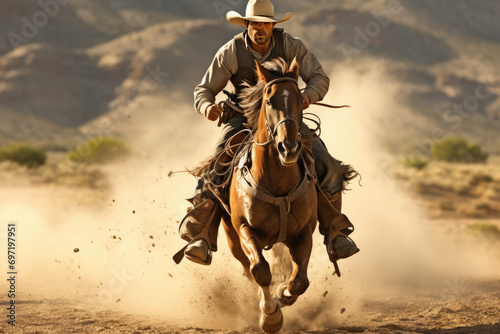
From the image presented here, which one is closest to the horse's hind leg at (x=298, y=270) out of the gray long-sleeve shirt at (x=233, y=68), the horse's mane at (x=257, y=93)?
the horse's mane at (x=257, y=93)

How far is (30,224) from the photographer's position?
1766cm

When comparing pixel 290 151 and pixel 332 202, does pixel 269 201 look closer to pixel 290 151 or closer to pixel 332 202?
pixel 290 151

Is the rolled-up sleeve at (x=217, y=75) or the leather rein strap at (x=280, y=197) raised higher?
the rolled-up sleeve at (x=217, y=75)

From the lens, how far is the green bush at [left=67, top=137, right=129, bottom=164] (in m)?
37.6

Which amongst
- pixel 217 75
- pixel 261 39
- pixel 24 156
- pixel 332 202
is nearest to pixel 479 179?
pixel 24 156

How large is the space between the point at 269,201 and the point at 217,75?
1.77m

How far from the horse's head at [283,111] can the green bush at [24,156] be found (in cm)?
3243

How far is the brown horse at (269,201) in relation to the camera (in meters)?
6.57

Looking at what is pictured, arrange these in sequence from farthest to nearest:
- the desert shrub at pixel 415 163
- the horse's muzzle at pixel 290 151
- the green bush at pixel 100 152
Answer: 1. the green bush at pixel 100 152
2. the desert shrub at pixel 415 163
3. the horse's muzzle at pixel 290 151

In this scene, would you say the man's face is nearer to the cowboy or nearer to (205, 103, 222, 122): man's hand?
the cowboy

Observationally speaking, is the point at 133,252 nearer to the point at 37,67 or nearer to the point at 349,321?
the point at 349,321

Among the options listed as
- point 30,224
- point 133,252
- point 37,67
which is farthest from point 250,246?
point 37,67

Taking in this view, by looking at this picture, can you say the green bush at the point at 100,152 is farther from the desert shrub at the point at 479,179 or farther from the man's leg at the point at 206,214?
the man's leg at the point at 206,214

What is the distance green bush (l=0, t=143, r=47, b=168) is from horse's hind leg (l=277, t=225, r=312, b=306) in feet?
104
